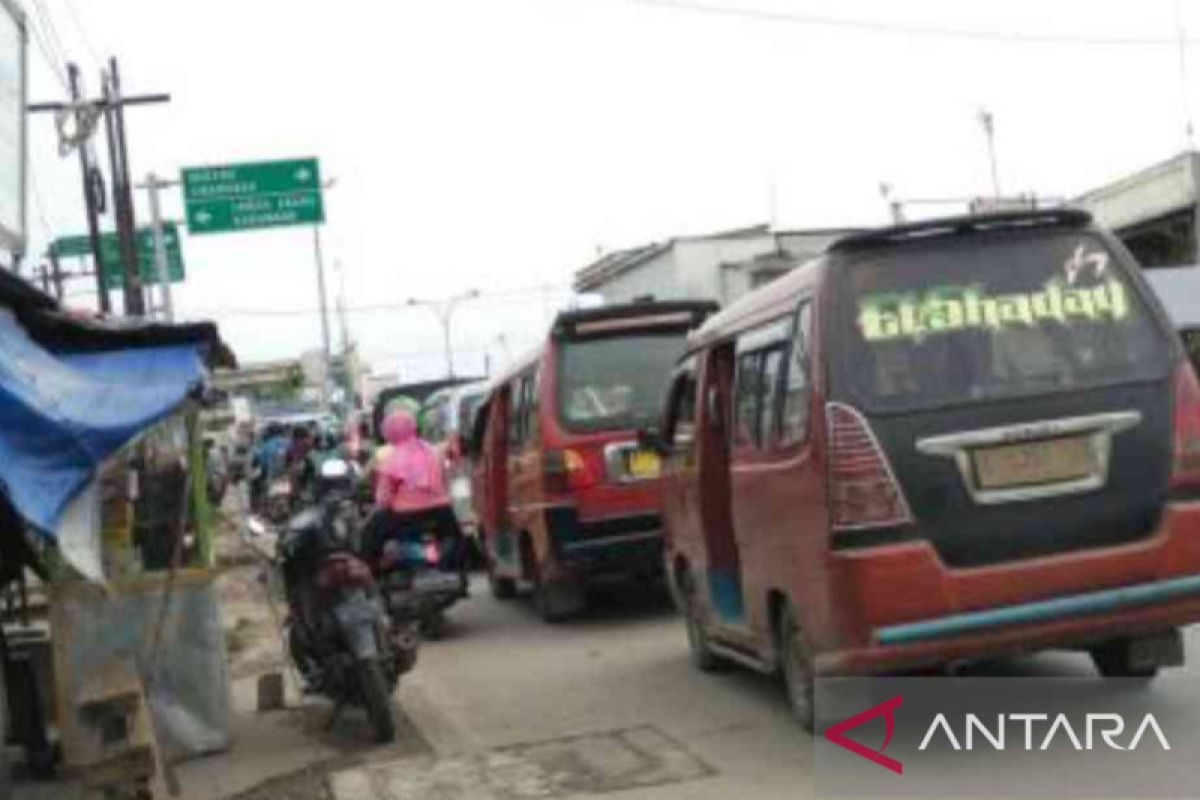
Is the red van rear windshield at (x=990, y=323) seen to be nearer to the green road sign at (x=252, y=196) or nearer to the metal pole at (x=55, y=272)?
the green road sign at (x=252, y=196)

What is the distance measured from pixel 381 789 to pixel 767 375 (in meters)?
2.45

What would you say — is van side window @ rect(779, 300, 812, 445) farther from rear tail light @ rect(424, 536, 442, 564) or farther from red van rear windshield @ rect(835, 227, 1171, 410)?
rear tail light @ rect(424, 536, 442, 564)

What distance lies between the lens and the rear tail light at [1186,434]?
290 inches

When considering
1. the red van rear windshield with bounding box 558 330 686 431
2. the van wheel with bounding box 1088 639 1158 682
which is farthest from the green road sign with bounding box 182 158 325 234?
the van wheel with bounding box 1088 639 1158 682

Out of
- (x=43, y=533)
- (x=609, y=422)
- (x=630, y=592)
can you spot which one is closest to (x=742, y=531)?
(x=43, y=533)

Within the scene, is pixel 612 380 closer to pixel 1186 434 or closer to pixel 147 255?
pixel 1186 434

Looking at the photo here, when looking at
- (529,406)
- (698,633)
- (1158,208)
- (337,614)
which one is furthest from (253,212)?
(337,614)

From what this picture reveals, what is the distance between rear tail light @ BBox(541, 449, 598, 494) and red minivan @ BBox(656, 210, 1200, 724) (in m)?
4.95

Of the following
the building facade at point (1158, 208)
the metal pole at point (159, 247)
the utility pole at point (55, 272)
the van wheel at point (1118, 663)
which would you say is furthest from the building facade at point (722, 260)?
the van wheel at point (1118, 663)

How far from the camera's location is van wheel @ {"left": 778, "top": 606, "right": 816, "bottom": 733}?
799 cm

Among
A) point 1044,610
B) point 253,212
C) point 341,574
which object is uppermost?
point 253,212

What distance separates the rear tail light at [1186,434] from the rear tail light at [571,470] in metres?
5.84

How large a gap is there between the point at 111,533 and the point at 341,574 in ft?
3.76

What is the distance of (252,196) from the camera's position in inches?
1298
